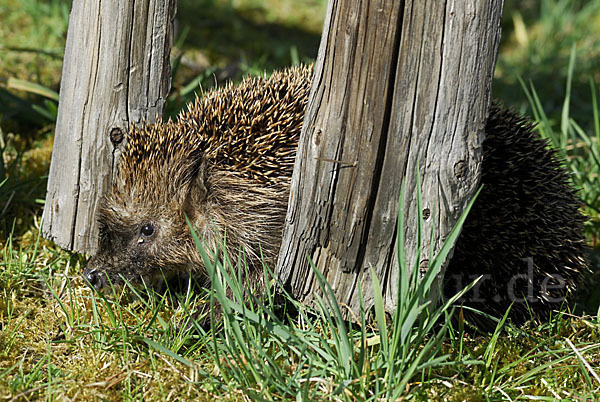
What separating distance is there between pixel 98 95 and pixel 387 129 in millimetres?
1782

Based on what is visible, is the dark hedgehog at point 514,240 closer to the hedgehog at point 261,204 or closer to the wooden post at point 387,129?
the hedgehog at point 261,204

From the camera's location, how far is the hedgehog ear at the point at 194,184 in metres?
3.58

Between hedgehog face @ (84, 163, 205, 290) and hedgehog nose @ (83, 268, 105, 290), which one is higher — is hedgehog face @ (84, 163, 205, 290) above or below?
above

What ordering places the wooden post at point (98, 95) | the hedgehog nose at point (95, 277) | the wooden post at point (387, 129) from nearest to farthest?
the wooden post at point (387, 129) < the wooden post at point (98, 95) < the hedgehog nose at point (95, 277)

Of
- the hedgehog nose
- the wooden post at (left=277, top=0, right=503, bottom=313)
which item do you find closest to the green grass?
the hedgehog nose

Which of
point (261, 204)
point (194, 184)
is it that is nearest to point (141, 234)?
point (194, 184)

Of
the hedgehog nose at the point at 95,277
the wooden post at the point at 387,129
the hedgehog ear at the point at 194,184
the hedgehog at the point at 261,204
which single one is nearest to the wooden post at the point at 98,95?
the hedgehog at the point at 261,204

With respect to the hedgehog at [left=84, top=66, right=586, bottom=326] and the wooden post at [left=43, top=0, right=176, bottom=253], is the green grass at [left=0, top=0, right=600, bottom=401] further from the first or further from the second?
the wooden post at [left=43, top=0, right=176, bottom=253]

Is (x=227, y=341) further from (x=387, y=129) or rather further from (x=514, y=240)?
(x=514, y=240)

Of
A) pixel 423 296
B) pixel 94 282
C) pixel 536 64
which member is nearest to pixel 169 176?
pixel 94 282

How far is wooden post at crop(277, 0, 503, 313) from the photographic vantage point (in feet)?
8.88

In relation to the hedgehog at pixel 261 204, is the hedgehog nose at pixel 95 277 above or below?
below

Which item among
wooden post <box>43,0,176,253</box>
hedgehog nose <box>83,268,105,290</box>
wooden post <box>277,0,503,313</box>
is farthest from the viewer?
hedgehog nose <box>83,268,105,290</box>

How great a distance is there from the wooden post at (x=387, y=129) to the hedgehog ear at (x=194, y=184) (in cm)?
64
